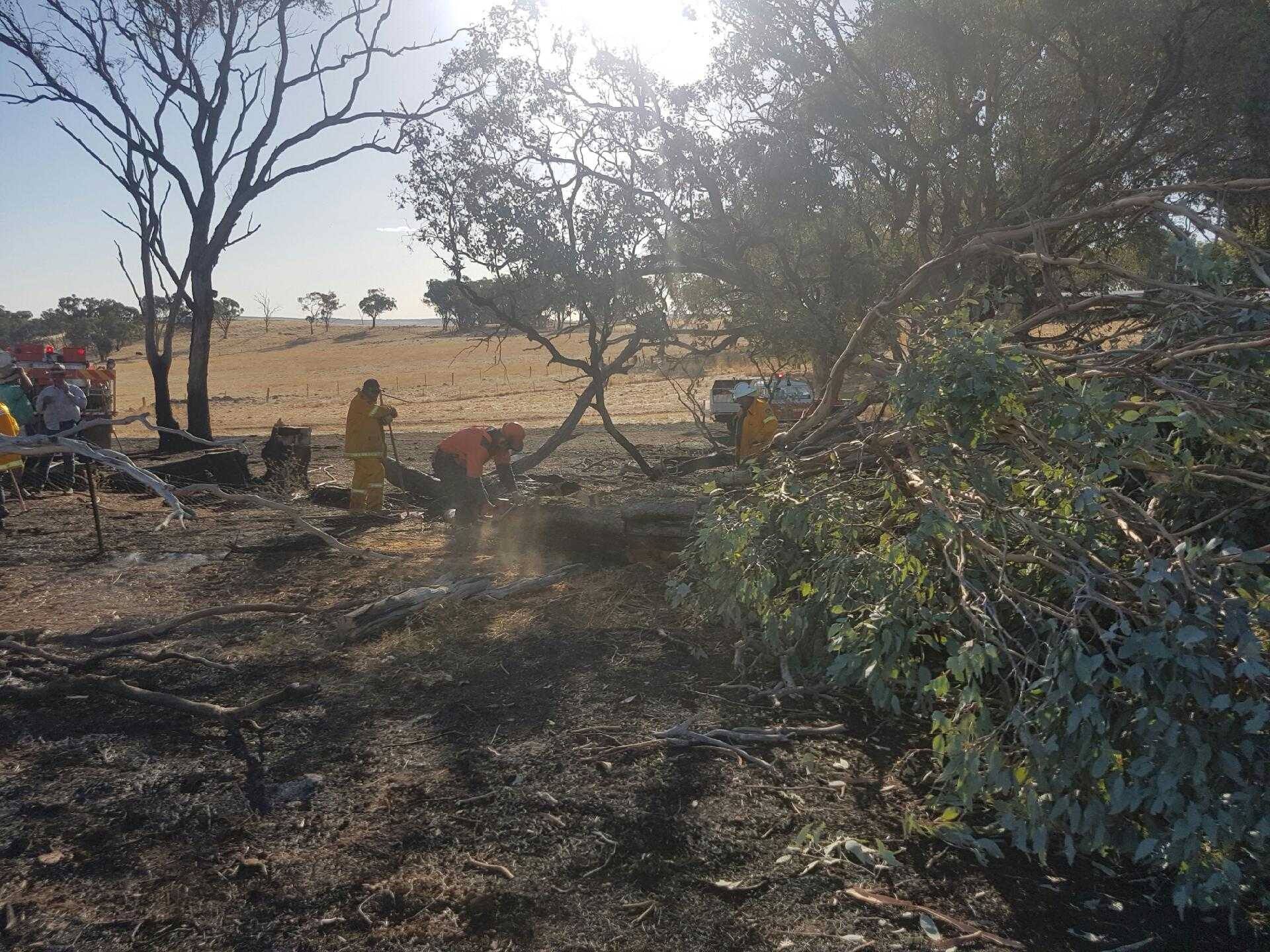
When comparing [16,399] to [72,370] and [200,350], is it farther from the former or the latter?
[200,350]

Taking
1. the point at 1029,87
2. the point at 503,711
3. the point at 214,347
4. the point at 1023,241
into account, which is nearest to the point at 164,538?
the point at 503,711

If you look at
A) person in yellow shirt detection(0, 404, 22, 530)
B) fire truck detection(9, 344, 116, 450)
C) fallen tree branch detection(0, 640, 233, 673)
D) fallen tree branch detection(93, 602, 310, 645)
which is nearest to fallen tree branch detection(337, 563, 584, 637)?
fallen tree branch detection(93, 602, 310, 645)

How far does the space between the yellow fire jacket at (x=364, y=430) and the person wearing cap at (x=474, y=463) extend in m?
0.72

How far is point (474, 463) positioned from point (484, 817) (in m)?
6.71

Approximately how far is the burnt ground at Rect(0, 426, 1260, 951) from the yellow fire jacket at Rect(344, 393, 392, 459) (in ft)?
15.1

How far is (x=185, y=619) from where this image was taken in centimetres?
618

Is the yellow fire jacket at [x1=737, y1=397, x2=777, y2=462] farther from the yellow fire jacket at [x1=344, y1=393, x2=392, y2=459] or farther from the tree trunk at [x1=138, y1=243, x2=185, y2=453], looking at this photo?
the tree trunk at [x1=138, y1=243, x2=185, y2=453]

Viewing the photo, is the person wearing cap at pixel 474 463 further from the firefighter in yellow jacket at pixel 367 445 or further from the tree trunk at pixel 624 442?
the tree trunk at pixel 624 442

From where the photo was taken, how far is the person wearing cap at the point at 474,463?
10203mm

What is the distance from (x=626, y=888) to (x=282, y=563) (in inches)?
A: 238

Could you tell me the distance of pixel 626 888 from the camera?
323 cm

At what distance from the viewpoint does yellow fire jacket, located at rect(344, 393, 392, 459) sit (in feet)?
35.1

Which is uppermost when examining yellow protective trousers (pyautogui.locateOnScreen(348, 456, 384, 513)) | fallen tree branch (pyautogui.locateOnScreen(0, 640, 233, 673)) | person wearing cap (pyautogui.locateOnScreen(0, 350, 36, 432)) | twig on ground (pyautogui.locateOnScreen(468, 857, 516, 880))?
person wearing cap (pyautogui.locateOnScreen(0, 350, 36, 432))

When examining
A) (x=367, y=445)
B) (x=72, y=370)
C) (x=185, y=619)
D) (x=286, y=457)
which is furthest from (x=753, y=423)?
(x=72, y=370)
